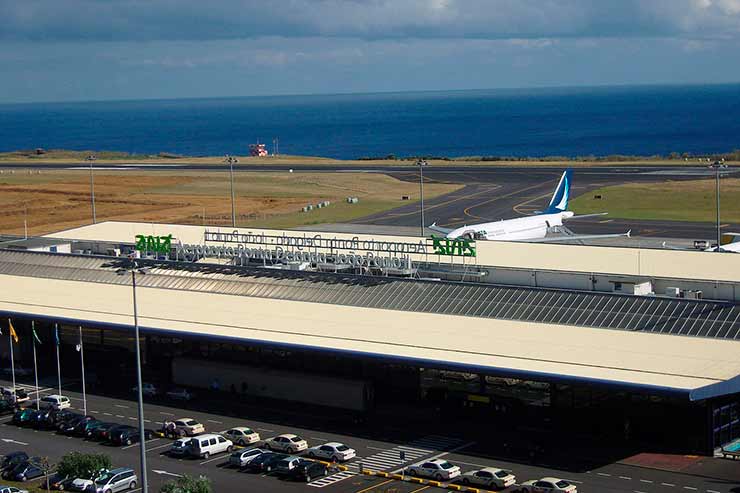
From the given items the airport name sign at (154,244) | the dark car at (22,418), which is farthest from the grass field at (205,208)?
the dark car at (22,418)

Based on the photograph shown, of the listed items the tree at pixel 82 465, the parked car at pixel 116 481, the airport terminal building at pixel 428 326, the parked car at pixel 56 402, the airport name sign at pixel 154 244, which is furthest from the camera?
the airport name sign at pixel 154 244

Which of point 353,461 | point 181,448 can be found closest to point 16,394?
point 181,448

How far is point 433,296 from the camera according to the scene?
80.7 m

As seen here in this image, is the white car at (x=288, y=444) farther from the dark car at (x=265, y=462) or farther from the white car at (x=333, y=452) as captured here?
the dark car at (x=265, y=462)

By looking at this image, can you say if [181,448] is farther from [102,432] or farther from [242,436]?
[102,432]

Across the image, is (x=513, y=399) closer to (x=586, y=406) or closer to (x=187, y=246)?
(x=586, y=406)

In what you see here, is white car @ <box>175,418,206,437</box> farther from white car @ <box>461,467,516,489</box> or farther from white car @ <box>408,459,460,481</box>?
white car @ <box>461,467,516,489</box>

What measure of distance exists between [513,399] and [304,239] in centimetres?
3715

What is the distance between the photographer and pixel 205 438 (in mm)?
63438

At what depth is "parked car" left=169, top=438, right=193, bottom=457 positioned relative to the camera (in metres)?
63.5

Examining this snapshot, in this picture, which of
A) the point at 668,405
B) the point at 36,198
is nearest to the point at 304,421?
the point at 668,405

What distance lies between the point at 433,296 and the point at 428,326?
6.59m

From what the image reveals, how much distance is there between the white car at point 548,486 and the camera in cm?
5341

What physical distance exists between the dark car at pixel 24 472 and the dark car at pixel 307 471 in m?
14.1
